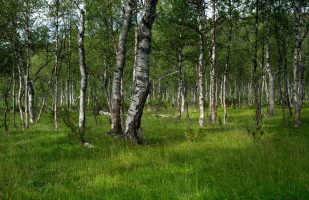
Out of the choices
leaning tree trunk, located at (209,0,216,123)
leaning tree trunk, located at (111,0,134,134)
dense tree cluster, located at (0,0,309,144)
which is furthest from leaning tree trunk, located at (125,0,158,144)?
leaning tree trunk, located at (209,0,216,123)

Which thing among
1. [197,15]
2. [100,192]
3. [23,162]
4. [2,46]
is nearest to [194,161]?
[100,192]

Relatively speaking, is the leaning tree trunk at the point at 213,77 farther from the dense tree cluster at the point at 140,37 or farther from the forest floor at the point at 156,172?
the forest floor at the point at 156,172

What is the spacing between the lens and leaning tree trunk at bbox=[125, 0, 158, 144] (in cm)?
1141

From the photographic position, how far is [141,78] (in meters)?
11.4

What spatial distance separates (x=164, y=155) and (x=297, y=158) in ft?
10.3

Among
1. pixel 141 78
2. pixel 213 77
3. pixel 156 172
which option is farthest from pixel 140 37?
pixel 213 77

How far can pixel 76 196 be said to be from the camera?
556 centimetres

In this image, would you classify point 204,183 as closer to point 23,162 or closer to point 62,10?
point 23,162

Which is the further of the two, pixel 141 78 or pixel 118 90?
pixel 118 90

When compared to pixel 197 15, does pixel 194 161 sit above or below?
below

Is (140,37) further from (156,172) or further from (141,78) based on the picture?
(156,172)

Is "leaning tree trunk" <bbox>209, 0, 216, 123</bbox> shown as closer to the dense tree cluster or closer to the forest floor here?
the dense tree cluster

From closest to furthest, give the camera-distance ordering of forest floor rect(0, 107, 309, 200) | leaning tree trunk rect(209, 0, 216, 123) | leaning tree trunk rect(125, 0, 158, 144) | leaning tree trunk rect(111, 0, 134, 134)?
forest floor rect(0, 107, 309, 200), leaning tree trunk rect(125, 0, 158, 144), leaning tree trunk rect(111, 0, 134, 134), leaning tree trunk rect(209, 0, 216, 123)

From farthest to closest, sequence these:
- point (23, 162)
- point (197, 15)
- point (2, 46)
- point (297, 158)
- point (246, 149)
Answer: point (2, 46) → point (197, 15) → point (246, 149) → point (23, 162) → point (297, 158)
